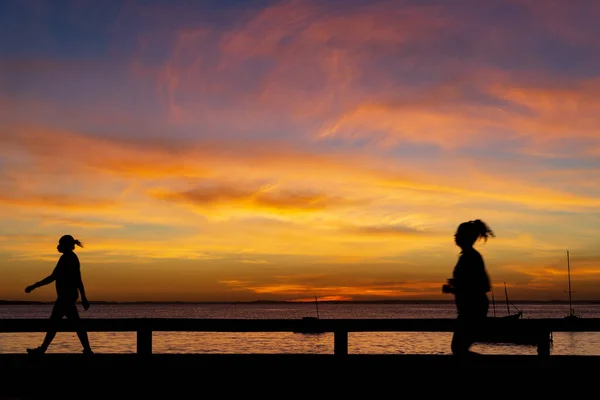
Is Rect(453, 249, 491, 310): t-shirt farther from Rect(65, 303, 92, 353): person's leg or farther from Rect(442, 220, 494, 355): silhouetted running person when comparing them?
Rect(65, 303, 92, 353): person's leg

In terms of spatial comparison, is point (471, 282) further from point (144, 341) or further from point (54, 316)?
point (54, 316)

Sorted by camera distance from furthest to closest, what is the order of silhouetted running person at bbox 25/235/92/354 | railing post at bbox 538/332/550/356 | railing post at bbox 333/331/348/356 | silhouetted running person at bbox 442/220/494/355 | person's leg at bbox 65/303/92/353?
silhouetted running person at bbox 25/235/92/354 < person's leg at bbox 65/303/92/353 < railing post at bbox 538/332/550/356 < railing post at bbox 333/331/348/356 < silhouetted running person at bbox 442/220/494/355

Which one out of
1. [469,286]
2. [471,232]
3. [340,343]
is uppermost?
[471,232]

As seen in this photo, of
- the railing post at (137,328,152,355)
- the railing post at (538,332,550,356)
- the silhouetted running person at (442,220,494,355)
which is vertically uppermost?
the silhouetted running person at (442,220,494,355)

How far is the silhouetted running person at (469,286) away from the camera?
871 centimetres

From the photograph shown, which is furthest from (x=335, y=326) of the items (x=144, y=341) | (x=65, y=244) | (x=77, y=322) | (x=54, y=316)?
(x=65, y=244)

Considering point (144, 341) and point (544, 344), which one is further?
point (544, 344)

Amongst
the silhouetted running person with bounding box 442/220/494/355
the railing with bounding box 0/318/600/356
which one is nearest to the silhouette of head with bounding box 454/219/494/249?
the silhouetted running person with bounding box 442/220/494/355

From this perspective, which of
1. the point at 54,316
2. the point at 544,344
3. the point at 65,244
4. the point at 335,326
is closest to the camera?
the point at 335,326

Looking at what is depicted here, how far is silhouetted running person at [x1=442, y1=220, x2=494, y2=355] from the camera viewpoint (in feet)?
28.6

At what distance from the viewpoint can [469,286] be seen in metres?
8.76

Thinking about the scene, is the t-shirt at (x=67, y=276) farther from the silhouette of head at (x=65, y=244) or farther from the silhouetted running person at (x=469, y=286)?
the silhouetted running person at (x=469, y=286)
